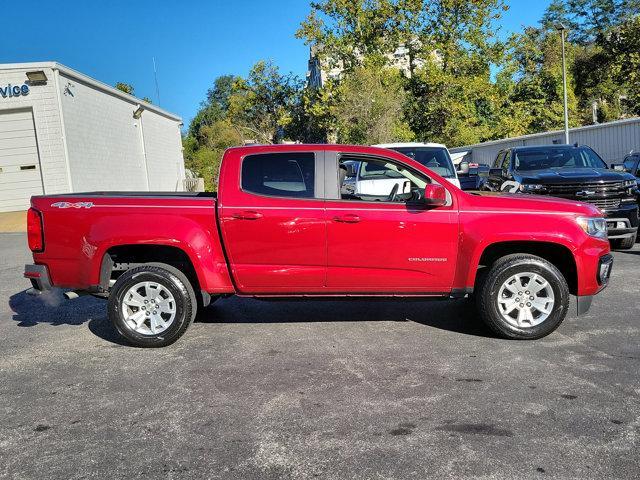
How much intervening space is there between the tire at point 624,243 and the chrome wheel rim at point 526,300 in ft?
17.3

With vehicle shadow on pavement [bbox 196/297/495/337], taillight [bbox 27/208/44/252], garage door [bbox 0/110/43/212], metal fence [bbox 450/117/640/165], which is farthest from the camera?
garage door [bbox 0/110/43/212]

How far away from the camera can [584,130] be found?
22828mm

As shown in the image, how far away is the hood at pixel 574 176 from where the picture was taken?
954 centimetres

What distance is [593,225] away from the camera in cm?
547

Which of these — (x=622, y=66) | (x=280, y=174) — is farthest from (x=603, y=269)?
(x=622, y=66)

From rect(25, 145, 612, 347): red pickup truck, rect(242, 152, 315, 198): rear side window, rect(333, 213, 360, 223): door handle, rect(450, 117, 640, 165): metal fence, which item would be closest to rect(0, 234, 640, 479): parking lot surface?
rect(25, 145, 612, 347): red pickup truck

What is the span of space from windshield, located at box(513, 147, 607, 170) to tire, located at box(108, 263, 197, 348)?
25.8ft

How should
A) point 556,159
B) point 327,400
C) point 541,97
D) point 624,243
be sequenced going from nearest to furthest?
point 327,400 < point 624,243 < point 556,159 < point 541,97

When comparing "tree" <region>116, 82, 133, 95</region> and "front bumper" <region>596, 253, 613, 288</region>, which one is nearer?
"front bumper" <region>596, 253, 613, 288</region>

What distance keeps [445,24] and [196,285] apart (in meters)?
33.8

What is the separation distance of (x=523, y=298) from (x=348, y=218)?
1.80m

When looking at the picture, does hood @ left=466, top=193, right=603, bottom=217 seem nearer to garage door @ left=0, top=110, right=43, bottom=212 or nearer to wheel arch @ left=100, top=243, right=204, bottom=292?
wheel arch @ left=100, top=243, right=204, bottom=292

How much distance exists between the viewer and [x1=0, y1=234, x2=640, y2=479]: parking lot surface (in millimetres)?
3289

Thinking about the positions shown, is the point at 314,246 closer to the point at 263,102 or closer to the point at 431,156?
the point at 431,156
